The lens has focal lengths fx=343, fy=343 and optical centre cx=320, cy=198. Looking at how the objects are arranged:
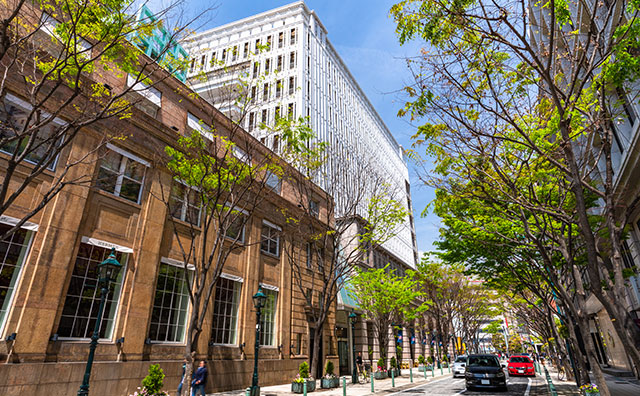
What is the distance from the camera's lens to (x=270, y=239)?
69.3 ft

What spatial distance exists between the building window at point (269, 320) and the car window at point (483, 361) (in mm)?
11153

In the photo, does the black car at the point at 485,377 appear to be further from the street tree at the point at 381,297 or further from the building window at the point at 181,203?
the building window at the point at 181,203

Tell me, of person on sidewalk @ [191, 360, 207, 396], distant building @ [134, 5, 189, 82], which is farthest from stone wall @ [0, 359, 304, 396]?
distant building @ [134, 5, 189, 82]

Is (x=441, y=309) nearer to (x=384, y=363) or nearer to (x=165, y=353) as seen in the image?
(x=384, y=363)

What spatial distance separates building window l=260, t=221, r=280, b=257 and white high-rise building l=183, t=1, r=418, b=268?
919 centimetres

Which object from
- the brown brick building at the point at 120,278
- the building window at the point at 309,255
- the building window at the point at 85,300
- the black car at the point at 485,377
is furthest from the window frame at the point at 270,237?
the black car at the point at 485,377

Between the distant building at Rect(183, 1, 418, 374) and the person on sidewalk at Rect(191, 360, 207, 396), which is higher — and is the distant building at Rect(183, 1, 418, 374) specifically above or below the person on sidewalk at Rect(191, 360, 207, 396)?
above

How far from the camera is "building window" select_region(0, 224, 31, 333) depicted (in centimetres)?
998

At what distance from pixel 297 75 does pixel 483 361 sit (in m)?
27.3

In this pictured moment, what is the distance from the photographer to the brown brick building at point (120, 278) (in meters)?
10.3

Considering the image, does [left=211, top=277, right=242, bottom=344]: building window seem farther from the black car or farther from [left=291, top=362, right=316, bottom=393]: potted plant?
the black car

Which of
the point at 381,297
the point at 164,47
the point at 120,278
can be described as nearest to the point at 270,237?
the point at 120,278

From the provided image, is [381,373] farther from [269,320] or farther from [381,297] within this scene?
[269,320]

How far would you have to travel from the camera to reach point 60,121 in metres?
12.2
